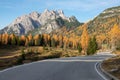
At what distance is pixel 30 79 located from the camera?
16609 millimetres

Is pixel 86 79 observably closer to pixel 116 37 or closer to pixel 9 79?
pixel 9 79

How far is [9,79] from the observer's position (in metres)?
16.4

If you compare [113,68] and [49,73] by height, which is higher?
[49,73]

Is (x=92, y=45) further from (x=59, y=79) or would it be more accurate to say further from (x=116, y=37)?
(x=59, y=79)

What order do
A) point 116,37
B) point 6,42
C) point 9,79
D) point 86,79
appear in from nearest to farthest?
1. point 9,79
2. point 86,79
3. point 116,37
4. point 6,42

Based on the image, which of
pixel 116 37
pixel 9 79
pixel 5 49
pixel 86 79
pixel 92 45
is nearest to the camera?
pixel 9 79

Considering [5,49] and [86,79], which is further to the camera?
[5,49]

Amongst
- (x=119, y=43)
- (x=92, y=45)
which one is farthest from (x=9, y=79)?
(x=119, y=43)

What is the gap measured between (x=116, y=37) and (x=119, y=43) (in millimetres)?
5207

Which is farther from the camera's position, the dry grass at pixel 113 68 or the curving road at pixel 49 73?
the dry grass at pixel 113 68

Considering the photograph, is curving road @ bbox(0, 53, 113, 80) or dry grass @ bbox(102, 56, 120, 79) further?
dry grass @ bbox(102, 56, 120, 79)

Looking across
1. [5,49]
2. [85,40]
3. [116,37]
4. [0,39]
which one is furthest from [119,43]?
[0,39]

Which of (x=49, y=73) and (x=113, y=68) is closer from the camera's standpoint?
(x=49, y=73)

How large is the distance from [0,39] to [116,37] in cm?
8865
